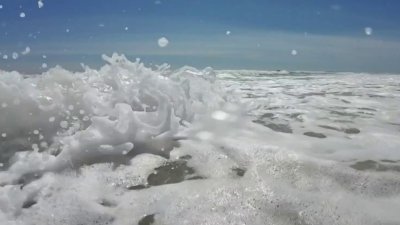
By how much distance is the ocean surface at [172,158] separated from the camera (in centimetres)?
304

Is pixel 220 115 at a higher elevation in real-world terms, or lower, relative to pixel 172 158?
lower

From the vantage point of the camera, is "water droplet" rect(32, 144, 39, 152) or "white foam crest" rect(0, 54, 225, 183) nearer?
"white foam crest" rect(0, 54, 225, 183)

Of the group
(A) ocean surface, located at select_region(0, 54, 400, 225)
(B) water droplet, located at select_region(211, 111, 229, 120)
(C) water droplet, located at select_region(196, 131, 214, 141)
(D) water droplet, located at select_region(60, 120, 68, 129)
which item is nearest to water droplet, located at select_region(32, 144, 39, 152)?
(A) ocean surface, located at select_region(0, 54, 400, 225)

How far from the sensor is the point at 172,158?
4.58 metres

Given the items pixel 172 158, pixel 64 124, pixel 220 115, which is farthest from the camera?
pixel 220 115

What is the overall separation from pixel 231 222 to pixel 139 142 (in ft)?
8.54

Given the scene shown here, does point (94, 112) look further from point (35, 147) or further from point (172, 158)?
point (172, 158)

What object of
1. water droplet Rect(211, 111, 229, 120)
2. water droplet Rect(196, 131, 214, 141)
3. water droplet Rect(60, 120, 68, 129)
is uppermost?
water droplet Rect(60, 120, 68, 129)

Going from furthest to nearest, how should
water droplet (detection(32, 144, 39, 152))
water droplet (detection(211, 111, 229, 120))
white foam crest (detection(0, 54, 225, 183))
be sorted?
water droplet (detection(211, 111, 229, 120)) → water droplet (detection(32, 144, 39, 152)) → white foam crest (detection(0, 54, 225, 183))

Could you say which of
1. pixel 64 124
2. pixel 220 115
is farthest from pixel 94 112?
pixel 220 115

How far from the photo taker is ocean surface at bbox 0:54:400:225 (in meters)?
3.04

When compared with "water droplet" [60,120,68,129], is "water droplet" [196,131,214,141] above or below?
below

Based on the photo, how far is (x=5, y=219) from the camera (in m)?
2.95

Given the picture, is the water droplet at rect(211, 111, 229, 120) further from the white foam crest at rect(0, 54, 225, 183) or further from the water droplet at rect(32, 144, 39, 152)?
the water droplet at rect(32, 144, 39, 152)
